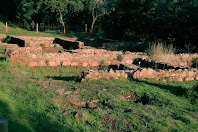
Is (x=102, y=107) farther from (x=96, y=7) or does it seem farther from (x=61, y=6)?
(x=96, y=7)

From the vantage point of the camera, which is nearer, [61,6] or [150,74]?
[150,74]

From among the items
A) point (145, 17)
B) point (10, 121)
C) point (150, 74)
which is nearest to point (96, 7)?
point (145, 17)

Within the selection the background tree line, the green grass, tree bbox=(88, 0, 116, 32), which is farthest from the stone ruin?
tree bbox=(88, 0, 116, 32)

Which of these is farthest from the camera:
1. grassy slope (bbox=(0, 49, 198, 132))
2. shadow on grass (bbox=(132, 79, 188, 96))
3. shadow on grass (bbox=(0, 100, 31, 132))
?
shadow on grass (bbox=(132, 79, 188, 96))

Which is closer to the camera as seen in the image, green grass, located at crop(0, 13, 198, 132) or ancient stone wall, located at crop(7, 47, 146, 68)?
green grass, located at crop(0, 13, 198, 132)

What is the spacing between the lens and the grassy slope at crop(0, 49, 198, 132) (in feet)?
16.2

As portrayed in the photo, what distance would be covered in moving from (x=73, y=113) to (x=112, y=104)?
133 centimetres

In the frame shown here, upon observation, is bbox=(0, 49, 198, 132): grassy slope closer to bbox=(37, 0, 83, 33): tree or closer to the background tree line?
the background tree line

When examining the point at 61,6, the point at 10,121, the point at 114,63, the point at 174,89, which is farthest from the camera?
the point at 61,6

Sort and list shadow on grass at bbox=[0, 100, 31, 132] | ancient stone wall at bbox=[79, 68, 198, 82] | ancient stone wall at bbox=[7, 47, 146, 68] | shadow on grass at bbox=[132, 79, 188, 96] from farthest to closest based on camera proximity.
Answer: ancient stone wall at bbox=[7, 47, 146, 68] < ancient stone wall at bbox=[79, 68, 198, 82] < shadow on grass at bbox=[132, 79, 188, 96] < shadow on grass at bbox=[0, 100, 31, 132]

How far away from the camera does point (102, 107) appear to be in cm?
636

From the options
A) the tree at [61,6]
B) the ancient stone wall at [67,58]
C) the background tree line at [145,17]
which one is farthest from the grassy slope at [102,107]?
the tree at [61,6]

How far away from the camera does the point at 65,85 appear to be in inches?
323

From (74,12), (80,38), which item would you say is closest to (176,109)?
(80,38)
